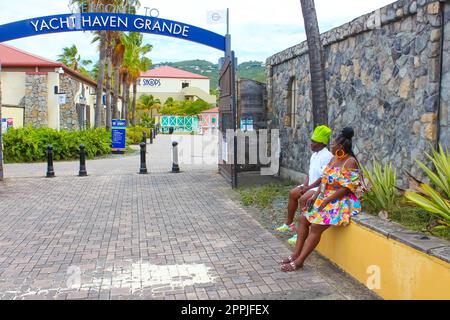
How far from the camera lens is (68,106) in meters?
25.9

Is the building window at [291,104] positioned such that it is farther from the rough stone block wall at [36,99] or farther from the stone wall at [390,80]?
the rough stone block wall at [36,99]

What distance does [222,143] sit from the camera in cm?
1245

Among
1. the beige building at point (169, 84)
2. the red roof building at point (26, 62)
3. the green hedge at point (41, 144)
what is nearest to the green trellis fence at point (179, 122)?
the red roof building at point (26, 62)

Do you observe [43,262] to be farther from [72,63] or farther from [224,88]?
[72,63]

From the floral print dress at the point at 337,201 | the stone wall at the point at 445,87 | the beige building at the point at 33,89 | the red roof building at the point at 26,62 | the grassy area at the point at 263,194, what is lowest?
the grassy area at the point at 263,194

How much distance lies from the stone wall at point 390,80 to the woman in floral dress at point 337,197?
5.69 feet

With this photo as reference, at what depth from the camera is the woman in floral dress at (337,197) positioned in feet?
15.5

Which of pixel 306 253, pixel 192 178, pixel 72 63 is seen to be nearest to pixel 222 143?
pixel 192 178

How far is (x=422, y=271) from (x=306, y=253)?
1466mm

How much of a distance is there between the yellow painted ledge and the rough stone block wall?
21.7 metres

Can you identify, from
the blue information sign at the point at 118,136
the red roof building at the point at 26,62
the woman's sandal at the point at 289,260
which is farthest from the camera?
the red roof building at the point at 26,62

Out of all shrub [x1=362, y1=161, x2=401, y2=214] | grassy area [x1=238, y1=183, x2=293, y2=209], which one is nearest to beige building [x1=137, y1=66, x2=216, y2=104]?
grassy area [x1=238, y1=183, x2=293, y2=209]

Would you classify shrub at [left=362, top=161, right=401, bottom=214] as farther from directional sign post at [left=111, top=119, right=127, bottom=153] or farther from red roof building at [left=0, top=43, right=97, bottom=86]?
red roof building at [left=0, top=43, right=97, bottom=86]

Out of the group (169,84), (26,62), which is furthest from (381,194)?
(169,84)
